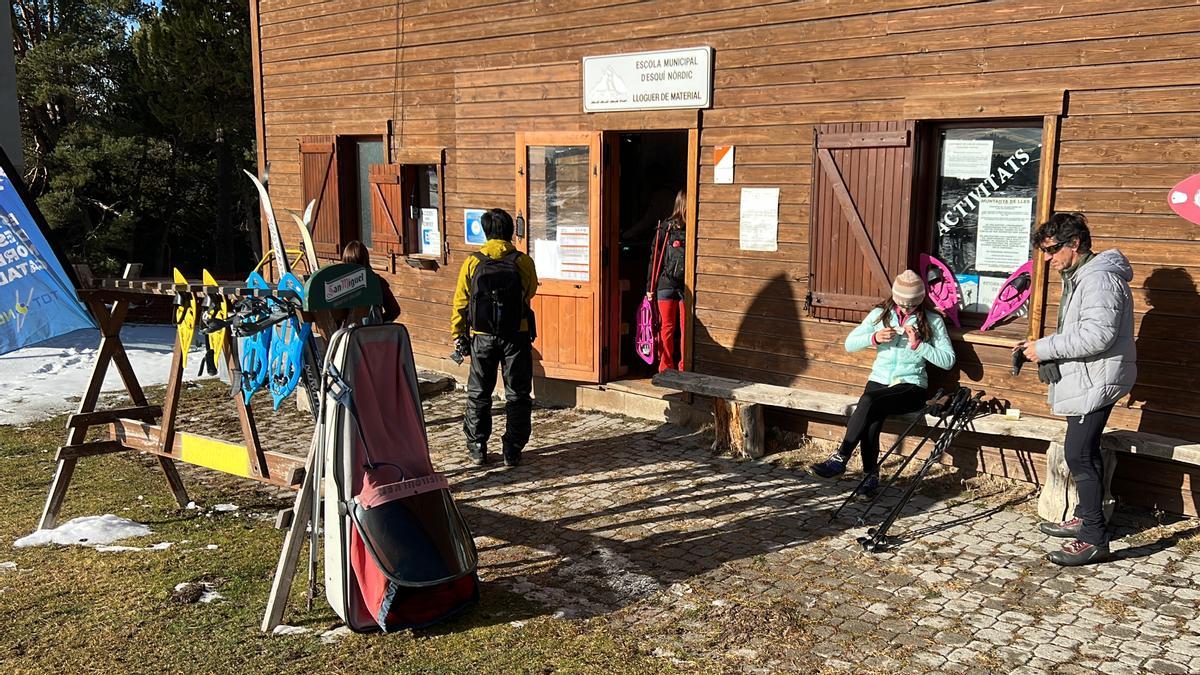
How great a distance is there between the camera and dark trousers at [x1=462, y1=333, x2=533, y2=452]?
698 centimetres

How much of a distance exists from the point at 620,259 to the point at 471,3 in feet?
8.81

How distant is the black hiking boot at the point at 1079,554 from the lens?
5.23 m

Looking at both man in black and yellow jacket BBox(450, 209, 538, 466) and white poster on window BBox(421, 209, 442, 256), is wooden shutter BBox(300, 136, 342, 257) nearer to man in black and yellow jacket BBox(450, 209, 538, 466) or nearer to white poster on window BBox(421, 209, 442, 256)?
white poster on window BBox(421, 209, 442, 256)

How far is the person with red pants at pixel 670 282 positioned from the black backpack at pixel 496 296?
5.92 ft

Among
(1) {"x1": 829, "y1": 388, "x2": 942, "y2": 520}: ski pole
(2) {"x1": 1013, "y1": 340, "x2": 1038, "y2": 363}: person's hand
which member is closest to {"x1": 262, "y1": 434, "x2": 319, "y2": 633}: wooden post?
(1) {"x1": 829, "y1": 388, "x2": 942, "y2": 520}: ski pole

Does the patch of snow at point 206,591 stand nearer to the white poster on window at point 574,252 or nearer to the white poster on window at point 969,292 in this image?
the white poster on window at point 574,252

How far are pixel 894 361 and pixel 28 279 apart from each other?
5.03m

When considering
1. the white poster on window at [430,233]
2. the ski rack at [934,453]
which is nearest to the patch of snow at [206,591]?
the ski rack at [934,453]

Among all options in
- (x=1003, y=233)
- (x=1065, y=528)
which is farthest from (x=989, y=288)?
(x=1065, y=528)

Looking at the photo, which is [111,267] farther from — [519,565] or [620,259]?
[519,565]

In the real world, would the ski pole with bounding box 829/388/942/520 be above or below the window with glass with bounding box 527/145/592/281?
below

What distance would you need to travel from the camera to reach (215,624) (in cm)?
458

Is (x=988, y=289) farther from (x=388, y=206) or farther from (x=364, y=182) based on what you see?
(x=364, y=182)

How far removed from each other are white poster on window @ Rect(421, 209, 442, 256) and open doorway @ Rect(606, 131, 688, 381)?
192 centimetres
